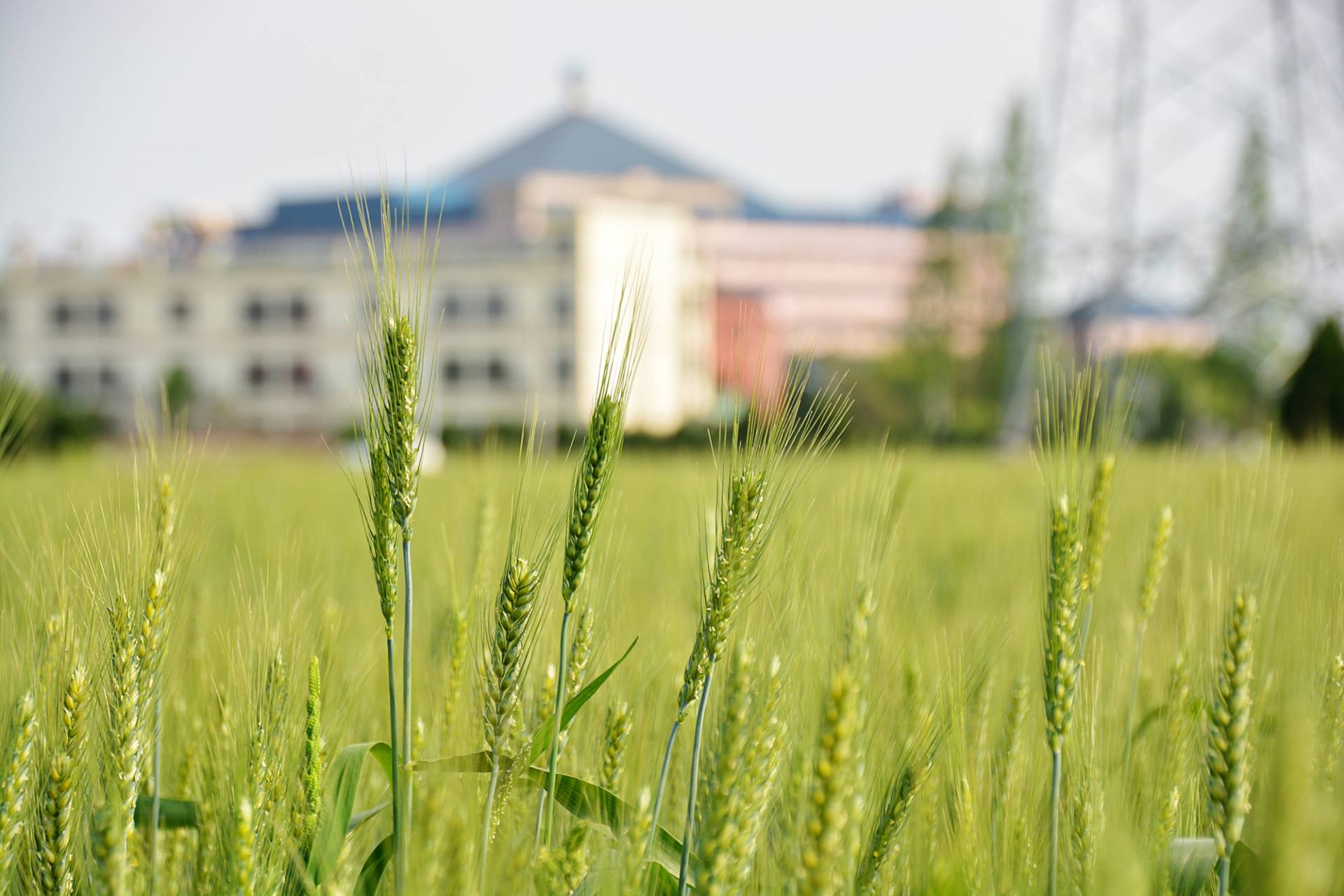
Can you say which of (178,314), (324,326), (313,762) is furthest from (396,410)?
(178,314)

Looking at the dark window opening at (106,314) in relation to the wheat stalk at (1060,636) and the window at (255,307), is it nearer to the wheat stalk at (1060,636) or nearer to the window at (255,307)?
the window at (255,307)

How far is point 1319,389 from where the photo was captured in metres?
14.6

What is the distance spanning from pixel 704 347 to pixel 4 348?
33778 mm

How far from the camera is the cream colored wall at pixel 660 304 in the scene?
55.3 m

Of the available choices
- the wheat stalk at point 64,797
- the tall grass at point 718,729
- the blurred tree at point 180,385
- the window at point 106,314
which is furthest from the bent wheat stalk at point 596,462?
the window at point 106,314

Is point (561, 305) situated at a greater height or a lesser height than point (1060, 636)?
greater

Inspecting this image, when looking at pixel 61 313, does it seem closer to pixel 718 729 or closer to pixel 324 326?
pixel 324 326

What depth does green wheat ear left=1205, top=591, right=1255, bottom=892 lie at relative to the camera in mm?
887

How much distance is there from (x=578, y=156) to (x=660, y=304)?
17.5 metres

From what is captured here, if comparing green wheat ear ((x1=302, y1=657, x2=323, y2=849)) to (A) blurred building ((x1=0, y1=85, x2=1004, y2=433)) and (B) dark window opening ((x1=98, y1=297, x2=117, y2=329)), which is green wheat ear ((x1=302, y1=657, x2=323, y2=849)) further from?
(B) dark window opening ((x1=98, y1=297, x2=117, y2=329))

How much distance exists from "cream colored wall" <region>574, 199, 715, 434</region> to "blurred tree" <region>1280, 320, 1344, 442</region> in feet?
126

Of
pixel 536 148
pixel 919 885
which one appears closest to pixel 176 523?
pixel 919 885

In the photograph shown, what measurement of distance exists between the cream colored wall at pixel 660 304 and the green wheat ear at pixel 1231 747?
168ft

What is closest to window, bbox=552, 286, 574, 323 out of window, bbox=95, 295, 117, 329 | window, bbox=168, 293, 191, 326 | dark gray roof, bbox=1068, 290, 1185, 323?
window, bbox=168, 293, 191, 326
